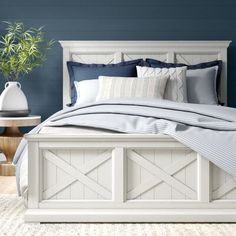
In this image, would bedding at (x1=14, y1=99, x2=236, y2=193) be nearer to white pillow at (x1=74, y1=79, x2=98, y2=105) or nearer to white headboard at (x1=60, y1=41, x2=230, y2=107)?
white pillow at (x1=74, y1=79, x2=98, y2=105)

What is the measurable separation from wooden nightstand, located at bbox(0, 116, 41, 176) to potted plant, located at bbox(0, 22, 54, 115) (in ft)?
0.51

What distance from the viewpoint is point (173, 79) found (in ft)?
16.6

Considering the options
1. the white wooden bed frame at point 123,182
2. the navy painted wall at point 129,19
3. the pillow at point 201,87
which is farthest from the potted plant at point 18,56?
the white wooden bed frame at point 123,182

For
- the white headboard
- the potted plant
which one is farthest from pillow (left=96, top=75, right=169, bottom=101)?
the potted plant

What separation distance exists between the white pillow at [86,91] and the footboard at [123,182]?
1.77 metres

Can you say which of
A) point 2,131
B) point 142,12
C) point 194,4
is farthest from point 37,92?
point 194,4

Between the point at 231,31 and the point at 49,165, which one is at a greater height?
the point at 231,31

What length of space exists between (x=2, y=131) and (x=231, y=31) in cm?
244

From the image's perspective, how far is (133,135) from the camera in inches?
130

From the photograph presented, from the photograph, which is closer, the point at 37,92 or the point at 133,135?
the point at 133,135

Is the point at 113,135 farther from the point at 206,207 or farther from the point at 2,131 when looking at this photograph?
the point at 2,131

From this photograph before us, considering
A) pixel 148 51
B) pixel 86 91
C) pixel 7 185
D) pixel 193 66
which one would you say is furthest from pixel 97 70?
pixel 7 185

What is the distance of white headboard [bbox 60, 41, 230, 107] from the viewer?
5.61m

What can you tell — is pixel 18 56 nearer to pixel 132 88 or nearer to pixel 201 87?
pixel 132 88
